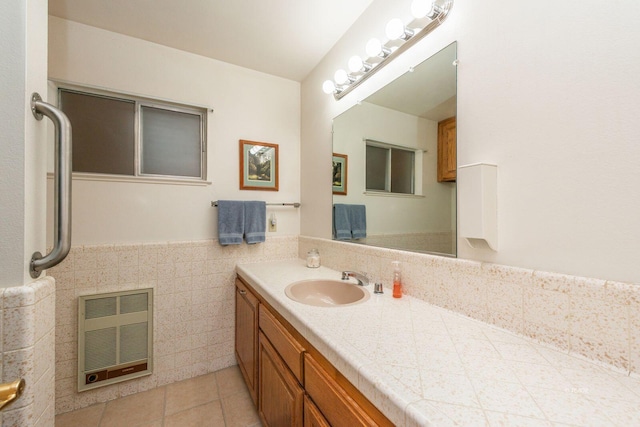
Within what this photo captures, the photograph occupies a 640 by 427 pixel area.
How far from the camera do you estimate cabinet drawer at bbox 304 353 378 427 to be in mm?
600

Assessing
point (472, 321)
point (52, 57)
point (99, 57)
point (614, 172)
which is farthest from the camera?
point (99, 57)

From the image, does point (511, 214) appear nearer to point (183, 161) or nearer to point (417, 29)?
point (417, 29)

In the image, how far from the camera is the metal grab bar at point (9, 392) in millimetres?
586

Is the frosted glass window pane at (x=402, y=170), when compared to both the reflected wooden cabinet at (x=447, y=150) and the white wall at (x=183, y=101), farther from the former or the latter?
the white wall at (x=183, y=101)

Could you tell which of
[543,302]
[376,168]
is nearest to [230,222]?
[376,168]

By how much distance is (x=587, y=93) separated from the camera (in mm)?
649

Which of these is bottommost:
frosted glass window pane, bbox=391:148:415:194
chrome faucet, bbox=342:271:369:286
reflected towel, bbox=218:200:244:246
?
chrome faucet, bbox=342:271:369:286

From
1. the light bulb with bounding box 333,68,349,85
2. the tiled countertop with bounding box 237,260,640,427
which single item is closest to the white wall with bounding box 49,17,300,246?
the light bulb with bounding box 333,68,349,85

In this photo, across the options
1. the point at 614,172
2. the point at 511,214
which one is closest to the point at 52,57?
the point at 511,214

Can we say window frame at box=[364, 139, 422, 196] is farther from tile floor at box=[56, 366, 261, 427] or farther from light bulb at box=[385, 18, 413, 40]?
tile floor at box=[56, 366, 261, 427]

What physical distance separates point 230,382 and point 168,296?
29.8 inches

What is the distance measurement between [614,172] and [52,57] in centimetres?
261

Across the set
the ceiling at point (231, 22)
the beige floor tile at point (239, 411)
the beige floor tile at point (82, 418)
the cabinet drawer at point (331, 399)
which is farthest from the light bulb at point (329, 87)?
the beige floor tile at point (82, 418)

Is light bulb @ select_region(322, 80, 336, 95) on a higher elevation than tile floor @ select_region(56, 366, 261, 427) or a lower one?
higher
